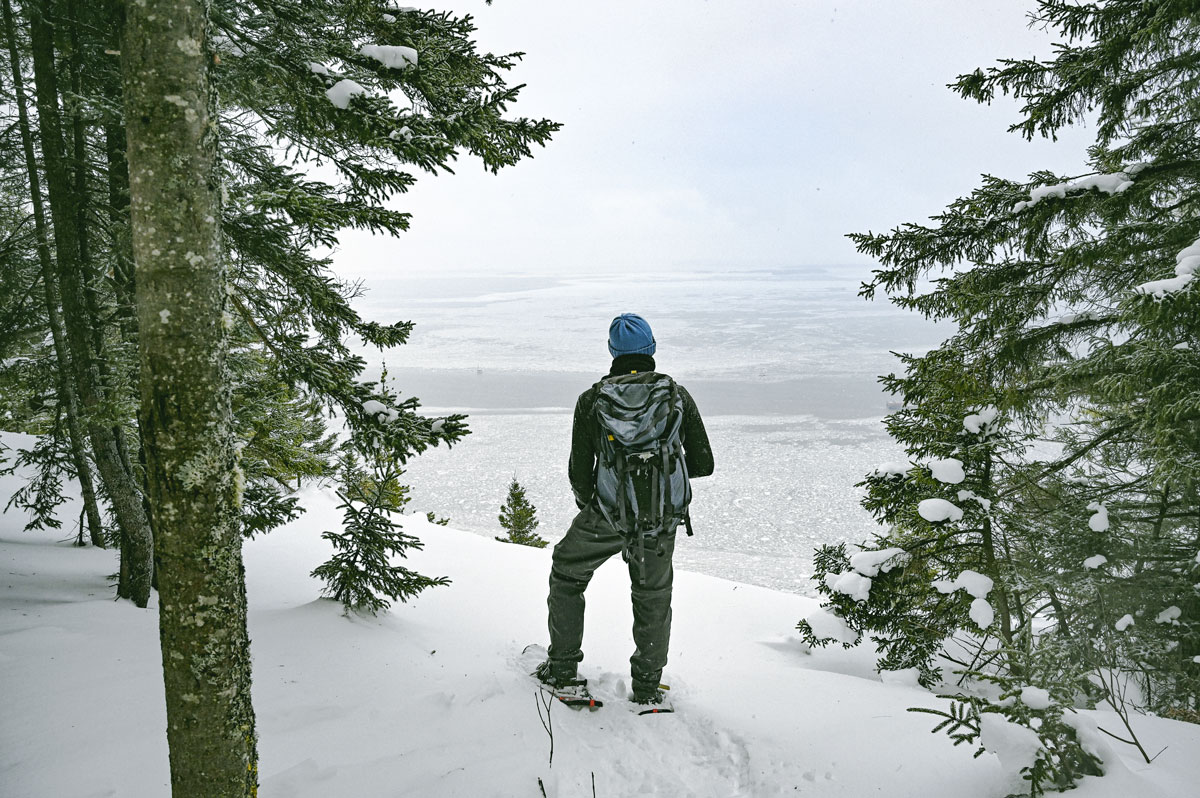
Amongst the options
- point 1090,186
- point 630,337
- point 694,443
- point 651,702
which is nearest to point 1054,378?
point 1090,186

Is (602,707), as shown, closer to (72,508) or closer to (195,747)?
(195,747)

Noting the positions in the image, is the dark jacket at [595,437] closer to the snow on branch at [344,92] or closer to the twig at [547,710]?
the twig at [547,710]

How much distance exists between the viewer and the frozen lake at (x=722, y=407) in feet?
88.7

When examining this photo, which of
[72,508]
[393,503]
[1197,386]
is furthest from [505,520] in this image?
[1197,386]

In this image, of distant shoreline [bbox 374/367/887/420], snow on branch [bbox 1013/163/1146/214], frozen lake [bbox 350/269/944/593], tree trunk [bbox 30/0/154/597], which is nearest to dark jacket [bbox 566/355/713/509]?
snow on branch [bbox 1013/163/1146/214]

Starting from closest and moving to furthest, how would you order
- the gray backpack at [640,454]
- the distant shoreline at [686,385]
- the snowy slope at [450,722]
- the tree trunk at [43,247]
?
the snowy slope at [450,722], the gray backpack at [640,454], the tree trunk at [43,247], the distant shoreline at [686,385]

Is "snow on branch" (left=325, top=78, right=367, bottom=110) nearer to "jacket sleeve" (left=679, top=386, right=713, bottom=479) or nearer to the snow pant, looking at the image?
"jacket sleeve" (left=679, top=386, right=713, bottom=479)

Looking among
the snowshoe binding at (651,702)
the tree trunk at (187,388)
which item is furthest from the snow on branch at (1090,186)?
the tree trunk at (187,388)

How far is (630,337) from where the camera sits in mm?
3975

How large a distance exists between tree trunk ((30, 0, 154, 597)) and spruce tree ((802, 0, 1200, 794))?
623 cm

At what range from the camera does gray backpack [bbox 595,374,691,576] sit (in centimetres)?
376

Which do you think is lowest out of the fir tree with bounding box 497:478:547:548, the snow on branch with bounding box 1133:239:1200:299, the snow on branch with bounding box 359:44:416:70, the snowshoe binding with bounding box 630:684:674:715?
the fir tree with bounding box 497:478:547:548

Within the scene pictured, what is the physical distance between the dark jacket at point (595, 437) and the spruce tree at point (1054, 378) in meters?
2.33

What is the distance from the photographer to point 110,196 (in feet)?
17.5
